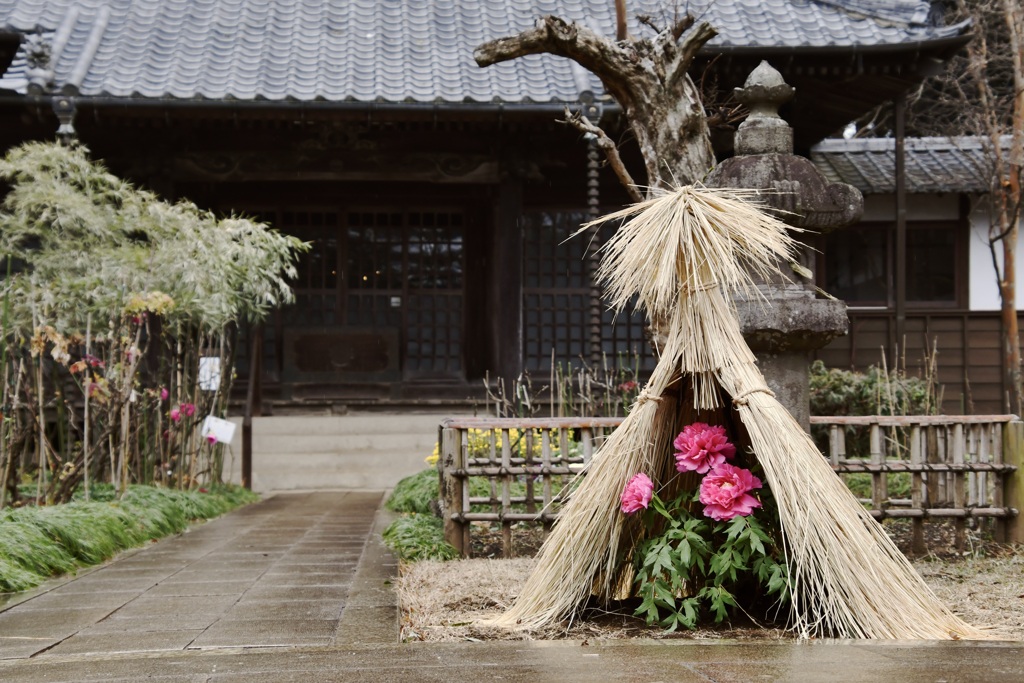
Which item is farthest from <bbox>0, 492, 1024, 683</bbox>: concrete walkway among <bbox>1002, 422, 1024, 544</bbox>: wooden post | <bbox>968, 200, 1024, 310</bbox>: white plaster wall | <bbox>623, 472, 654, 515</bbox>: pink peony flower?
<bbox>968, 200, 1024, 310</bbox>: white plaster wall

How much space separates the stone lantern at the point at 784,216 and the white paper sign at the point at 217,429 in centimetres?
482

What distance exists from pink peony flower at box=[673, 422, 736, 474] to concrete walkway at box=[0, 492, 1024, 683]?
2.05 feet

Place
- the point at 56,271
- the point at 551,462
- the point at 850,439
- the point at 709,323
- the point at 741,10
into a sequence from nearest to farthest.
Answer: the point at 709,323, the point at 551,462, the point at 56,271, the point at 850,439, the point at 741,10

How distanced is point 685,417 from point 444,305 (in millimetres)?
7690

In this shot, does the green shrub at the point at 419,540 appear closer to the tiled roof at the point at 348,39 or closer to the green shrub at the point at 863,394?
the green shrub at the point at 863,394

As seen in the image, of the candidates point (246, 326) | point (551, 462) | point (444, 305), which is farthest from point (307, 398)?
point (551, 462)

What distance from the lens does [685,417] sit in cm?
406

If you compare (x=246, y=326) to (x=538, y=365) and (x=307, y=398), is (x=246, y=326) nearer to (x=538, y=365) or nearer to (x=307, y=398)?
(x=307, y=398)

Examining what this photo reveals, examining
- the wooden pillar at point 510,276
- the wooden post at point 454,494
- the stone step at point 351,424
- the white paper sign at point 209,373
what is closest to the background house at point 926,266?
the wooden pillar at point 510,276

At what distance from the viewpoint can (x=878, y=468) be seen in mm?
5387

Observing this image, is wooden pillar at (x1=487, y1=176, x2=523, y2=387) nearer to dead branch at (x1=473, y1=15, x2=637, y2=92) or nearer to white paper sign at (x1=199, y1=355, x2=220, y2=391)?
white paper sign at (x1=199, y1=355, x2=220, y2=391)

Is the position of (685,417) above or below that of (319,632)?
above

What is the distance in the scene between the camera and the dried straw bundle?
350 cm

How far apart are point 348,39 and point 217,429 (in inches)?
184
